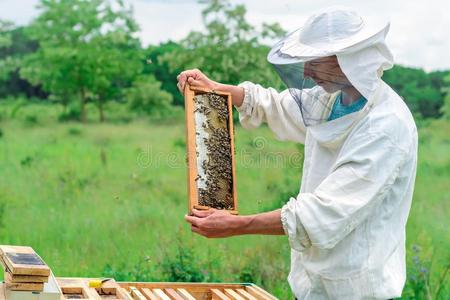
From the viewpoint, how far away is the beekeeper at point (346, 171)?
3.12m

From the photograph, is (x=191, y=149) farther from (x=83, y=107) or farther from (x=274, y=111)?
(x=83, y=107)

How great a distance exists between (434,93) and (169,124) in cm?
546

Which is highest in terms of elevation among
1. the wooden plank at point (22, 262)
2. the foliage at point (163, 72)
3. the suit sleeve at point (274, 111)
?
the suit sleeve at point (274, 111)

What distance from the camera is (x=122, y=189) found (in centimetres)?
964

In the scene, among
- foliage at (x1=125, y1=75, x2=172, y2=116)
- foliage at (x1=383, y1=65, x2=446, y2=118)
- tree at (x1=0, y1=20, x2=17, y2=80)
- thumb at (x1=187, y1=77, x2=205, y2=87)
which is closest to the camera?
thumb at (x1=187, y1=77, x2=205, y2=87)

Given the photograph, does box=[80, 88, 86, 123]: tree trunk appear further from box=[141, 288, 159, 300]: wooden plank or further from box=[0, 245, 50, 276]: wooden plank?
box=[0, 245, 50, 276]: wooden plank

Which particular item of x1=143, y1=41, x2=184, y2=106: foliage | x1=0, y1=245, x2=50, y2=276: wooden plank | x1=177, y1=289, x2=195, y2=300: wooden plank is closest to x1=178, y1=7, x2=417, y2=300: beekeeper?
x1=0, y1=245, x2=50, y2=276: wooden plank

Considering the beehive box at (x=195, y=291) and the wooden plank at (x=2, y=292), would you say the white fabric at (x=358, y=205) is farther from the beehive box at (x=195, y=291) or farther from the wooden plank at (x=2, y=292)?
the wooden plank at (x=2, y=292)

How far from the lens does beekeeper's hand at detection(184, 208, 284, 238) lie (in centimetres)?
323

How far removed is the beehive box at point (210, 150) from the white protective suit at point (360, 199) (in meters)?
0.50

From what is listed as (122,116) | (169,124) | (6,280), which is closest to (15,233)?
(6,280)

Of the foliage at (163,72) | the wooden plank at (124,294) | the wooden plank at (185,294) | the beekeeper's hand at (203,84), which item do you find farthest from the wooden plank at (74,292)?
the foliage at (163,72)

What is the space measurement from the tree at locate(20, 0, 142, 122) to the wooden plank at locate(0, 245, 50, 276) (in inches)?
430

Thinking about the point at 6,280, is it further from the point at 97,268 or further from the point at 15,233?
the point at 15,233
